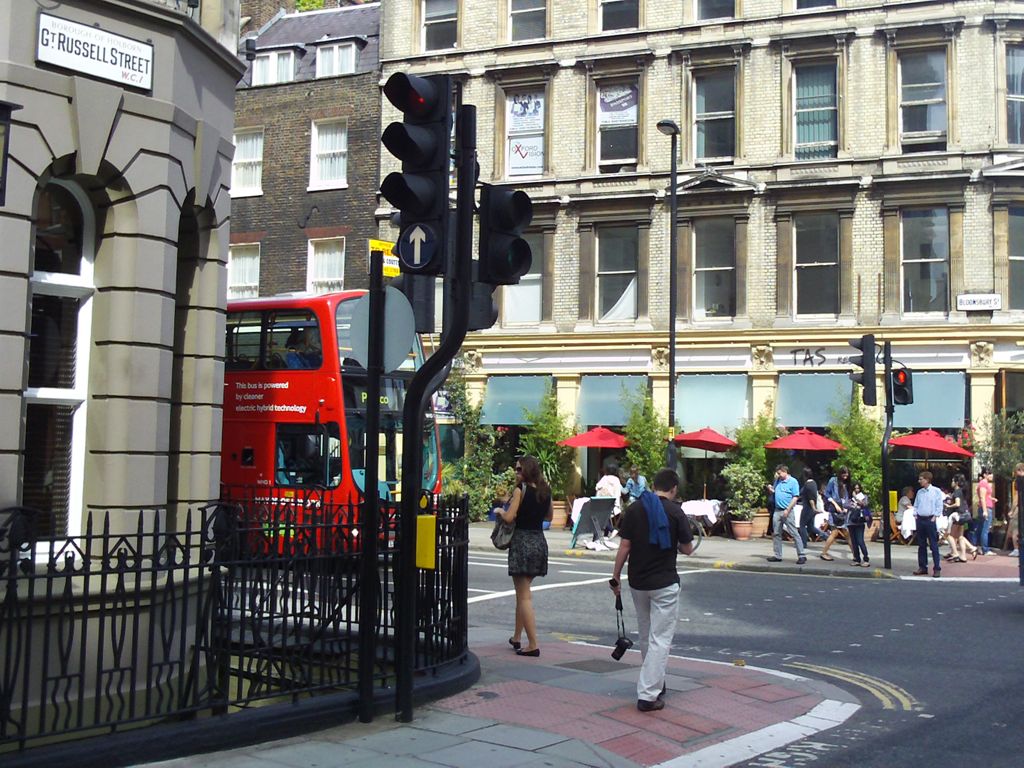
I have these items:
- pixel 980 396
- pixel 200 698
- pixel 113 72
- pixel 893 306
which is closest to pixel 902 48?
pixel 893 306

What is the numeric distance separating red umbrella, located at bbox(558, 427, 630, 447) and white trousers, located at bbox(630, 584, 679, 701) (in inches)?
797

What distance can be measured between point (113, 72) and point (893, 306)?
903 inches

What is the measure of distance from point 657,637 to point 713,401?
21470mm

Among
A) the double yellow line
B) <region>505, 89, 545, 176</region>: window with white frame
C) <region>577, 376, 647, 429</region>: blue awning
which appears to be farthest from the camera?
<region>505, 89, 545, 176</region>: window with white frame

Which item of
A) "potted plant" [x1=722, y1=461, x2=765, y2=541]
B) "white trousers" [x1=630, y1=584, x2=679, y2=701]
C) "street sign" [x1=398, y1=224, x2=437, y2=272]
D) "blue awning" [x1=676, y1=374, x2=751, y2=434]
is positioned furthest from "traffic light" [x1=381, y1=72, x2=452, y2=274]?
"blue awning" [x1=676, y1=374, x2=751, y2=434]

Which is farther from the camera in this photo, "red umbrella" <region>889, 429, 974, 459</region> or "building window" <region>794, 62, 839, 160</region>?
"building window" <region>794, 62, 839, 160</region>

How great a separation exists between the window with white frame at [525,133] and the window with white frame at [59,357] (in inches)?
948

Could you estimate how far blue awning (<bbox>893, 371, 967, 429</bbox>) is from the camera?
26.8 meters

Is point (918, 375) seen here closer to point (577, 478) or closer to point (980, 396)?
point (980, 396)

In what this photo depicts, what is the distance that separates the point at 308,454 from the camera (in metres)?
18.2

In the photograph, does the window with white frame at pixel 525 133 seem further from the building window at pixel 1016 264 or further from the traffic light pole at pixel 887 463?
the traffic light pole at pixel 887 463

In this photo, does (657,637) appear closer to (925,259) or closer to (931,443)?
(931,443)

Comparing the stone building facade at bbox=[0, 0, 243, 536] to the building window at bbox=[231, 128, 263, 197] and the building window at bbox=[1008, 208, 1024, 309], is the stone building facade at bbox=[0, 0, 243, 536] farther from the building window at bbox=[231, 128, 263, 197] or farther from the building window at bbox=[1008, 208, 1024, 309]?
the building window at bbox=[231, 128, 263, 197]

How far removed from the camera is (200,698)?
7.28 m
